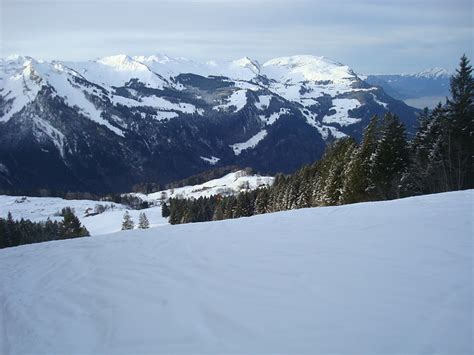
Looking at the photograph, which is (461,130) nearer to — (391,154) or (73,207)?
(391,154)

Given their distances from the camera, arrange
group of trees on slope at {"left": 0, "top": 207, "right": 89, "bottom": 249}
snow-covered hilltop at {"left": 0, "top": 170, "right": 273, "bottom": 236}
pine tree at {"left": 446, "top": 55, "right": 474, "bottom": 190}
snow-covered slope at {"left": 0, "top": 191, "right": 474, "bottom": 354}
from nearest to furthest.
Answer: snow-covered slope at {"left": 0, "top": 191, "right": 474, "bottom": 354} → pine tree at {"left": 446, "top": 55, "right": 474, "bottom": 190} → group of trees on slope at {"left": 0, "top": 207, "right": 89, "bottom": 249} → snow-covered hilltop at {"left": 0, "top": 170, "right": 273, "bottom": 236}

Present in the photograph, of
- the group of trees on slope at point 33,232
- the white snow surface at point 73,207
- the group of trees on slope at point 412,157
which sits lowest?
the white snow surface at point 73,207

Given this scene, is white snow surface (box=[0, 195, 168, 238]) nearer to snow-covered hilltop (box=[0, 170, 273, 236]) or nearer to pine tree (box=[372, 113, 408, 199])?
snow-covered hilltop (box=[0, 170, 273, 236])

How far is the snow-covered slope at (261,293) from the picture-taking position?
530 centimetres

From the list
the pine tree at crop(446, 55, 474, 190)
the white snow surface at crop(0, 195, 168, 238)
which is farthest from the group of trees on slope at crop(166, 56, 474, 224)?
the white snow surface at crop(0, 195, 168, 238)

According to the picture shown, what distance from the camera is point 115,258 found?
403 inches

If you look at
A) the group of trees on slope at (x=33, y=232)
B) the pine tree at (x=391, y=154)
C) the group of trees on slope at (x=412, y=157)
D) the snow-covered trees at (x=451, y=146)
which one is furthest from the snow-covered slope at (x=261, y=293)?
the group of trees on slope at (x=33, y=232)

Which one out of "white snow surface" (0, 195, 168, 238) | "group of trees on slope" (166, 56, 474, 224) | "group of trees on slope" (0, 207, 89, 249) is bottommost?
"white snow surface" (0, 195, 168, 238)

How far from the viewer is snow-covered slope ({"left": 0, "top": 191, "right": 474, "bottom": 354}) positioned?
5305mm

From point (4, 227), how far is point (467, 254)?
8129 centimetres

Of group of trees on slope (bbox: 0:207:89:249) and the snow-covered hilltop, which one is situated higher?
group of trees on slope (bbox: 0:207:89:249)

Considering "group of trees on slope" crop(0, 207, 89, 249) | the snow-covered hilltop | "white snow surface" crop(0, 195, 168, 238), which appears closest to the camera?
"group of trees on slope" crop(0, 207, 89, 249)

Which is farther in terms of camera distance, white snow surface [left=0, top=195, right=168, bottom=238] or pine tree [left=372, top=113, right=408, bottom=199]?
white snow surface [left=0, top=195, right=168, bottom=238]

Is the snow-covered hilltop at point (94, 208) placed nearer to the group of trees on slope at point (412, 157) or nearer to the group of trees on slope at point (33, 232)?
the group of trees on slope at point (33, 232)
